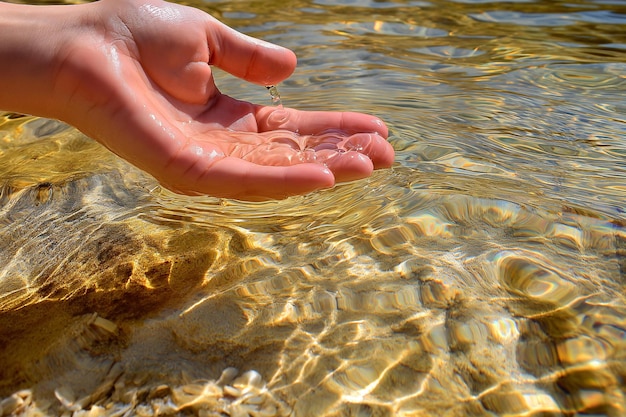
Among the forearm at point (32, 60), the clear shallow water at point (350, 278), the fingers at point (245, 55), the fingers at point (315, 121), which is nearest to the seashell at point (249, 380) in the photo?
the clear shallow water at point (350, 278)

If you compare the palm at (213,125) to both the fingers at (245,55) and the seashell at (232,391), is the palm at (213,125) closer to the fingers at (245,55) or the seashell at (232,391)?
the fingers at (245,55)

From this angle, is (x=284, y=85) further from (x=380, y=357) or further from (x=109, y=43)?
(x=380, y=357)

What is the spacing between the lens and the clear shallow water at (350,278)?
69.2 inches

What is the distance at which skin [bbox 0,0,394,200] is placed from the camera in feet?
7.50

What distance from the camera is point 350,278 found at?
2.22m

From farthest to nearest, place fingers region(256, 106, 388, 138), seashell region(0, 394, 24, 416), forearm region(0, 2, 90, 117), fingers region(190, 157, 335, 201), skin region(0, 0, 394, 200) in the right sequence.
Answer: fingers region(256, 106, 388, 138) < forearm region(0, 2, 90, 117) < skin region(0, 0, 394, 200) < fingers region(190, 157, 335, 201) < seashell region(0, 394, 24, 416)

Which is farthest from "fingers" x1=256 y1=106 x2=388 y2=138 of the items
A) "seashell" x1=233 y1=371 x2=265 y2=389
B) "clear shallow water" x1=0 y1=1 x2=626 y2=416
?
"seashell" x1=233 y1=371 x2=265 y2=389

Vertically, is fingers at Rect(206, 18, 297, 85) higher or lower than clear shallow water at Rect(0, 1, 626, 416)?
higher

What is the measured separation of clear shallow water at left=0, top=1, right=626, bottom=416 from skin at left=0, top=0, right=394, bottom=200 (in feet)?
0.96

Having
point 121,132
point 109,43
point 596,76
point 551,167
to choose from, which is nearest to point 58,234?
point 121,132

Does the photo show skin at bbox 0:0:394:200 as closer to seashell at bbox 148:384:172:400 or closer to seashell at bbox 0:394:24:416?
seashell at bbox 148:384:172:400

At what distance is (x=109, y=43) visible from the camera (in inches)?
102

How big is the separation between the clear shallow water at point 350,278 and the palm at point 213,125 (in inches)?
11.6

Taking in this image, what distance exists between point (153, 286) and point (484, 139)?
192 centimetres
